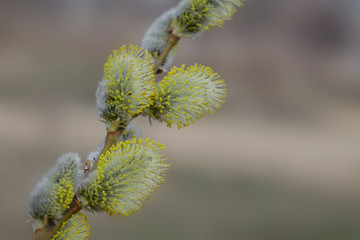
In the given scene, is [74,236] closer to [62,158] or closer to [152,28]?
[62,158]

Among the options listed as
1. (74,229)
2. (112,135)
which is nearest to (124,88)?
(112,135)

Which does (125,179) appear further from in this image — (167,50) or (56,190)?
(167,50)

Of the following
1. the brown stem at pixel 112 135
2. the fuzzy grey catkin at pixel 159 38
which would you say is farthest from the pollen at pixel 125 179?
the fuzzy grey catkin at pixel 159 38

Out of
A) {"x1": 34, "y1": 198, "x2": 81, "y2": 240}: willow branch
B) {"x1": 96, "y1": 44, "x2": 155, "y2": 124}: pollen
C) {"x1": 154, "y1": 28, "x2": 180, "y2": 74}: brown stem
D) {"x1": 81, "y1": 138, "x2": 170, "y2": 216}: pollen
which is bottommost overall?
{"x1": 34, "y1": 198, "x2": 81, "y2": 240}: willow branch

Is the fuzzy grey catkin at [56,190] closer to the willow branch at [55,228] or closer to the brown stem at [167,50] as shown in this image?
the willow branch at [55,228]

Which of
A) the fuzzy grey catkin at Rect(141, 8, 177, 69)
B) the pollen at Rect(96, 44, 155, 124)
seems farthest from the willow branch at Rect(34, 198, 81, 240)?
the fuzzy grey catkin at Rect(141, 8, 177, 69)

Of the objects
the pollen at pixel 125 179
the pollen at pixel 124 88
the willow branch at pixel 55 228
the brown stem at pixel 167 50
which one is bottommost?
the willow branch at pixel 55 228

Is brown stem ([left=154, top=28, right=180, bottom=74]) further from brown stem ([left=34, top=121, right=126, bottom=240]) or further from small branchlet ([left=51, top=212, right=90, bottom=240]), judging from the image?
small branchlet ([left=51, top=212, right=90, bottom=240])

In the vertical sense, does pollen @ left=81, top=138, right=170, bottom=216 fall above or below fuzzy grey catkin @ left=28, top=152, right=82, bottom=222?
above
